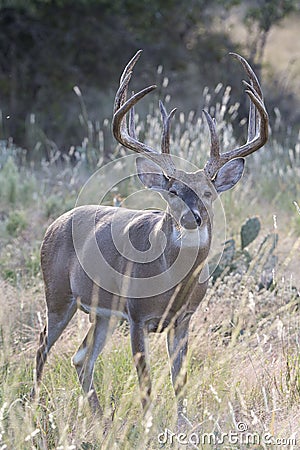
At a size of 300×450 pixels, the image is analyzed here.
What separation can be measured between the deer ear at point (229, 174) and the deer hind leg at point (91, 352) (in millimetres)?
1027

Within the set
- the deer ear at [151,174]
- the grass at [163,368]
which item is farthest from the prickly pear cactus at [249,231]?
the deer ear at [151,174]

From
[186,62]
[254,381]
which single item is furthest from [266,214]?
[186,62]

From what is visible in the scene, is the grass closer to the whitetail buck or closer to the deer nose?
the whitetail buck

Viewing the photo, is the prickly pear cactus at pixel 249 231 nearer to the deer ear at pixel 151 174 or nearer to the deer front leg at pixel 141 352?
the deer ear at pixel 151 174

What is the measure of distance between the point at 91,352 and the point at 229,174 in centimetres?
137

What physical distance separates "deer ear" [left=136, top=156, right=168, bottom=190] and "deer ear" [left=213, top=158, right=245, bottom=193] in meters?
0.33

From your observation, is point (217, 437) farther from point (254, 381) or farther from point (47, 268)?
point (47, 268)

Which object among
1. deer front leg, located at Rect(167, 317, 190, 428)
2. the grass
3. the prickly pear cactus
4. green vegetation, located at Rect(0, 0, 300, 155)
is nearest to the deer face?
the grass

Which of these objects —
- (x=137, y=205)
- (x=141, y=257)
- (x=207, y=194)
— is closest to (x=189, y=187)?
(x=207, y=194)

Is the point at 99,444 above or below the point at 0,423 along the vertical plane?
below

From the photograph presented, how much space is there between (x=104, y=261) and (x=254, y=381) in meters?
1.14

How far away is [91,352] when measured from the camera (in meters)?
5.21

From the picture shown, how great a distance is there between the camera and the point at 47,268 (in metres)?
5.35

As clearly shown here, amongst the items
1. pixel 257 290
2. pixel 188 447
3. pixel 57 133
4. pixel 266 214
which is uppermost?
pixel 188 447
